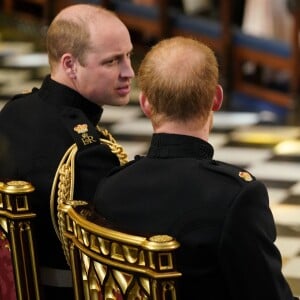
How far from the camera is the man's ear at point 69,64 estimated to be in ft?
9.71

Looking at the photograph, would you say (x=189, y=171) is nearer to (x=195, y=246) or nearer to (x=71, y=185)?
(x=195, y=246)

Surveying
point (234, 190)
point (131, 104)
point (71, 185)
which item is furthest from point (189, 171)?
point (131, 104)

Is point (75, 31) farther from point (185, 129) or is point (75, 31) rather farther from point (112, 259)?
point (112, 259)

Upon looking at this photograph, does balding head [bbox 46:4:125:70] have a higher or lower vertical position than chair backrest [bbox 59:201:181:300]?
higher

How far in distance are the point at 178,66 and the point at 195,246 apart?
0.38m

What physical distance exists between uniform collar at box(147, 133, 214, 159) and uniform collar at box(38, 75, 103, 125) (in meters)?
0.60

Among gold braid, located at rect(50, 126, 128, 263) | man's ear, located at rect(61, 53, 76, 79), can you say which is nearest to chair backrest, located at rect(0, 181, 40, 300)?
gold braid, located at rect(50, 126, 128, 263)

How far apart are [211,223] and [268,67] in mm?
5832

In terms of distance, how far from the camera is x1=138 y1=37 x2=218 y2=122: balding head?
2.35m

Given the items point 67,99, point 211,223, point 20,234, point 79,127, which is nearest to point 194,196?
point 211,223

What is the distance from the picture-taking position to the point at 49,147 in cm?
289

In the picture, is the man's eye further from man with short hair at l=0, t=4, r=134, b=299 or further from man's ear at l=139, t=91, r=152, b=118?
man's ear at l=139, t=91, r=152, b=118

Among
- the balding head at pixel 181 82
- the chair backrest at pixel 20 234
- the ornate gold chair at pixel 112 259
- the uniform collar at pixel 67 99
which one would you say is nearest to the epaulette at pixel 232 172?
the balding head at pixel 181 82

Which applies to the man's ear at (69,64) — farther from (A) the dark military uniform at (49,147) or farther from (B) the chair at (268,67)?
(B) the chair at (268,67)
